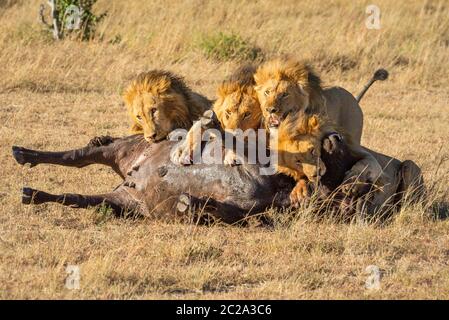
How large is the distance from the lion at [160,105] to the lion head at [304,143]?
0.89m

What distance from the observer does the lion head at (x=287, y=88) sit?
18.7 feet

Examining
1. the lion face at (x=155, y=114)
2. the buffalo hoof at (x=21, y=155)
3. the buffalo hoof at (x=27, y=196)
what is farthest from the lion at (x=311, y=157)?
the buffalo hoof at (x=21, y=155)

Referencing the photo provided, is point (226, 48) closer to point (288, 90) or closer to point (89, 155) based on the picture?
point (89, 155)

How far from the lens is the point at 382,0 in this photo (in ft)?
49.0

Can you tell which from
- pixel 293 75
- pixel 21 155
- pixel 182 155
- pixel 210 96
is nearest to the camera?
pixel 182 155

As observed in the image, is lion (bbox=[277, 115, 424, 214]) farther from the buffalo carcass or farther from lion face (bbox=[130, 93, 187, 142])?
lion face (bbox=[130, 93, 187, 142])

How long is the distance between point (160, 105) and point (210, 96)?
4.09 meters

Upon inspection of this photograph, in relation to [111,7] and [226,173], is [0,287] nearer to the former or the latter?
[226,173]

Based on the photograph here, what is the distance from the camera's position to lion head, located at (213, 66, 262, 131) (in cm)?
575

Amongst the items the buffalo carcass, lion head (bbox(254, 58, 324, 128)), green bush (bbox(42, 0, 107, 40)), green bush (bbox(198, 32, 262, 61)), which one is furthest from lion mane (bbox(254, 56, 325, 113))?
green bush (bbox(42, 0, 107, 40))

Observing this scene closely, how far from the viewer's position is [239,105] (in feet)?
19.0

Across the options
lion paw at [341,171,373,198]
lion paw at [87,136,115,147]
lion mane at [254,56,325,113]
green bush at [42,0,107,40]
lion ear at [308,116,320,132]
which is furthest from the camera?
green bush at [42,0,107,40]

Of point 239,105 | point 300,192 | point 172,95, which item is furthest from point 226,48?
point 300,192

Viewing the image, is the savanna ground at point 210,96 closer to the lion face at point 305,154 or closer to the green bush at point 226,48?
the green bush at point 226,48
